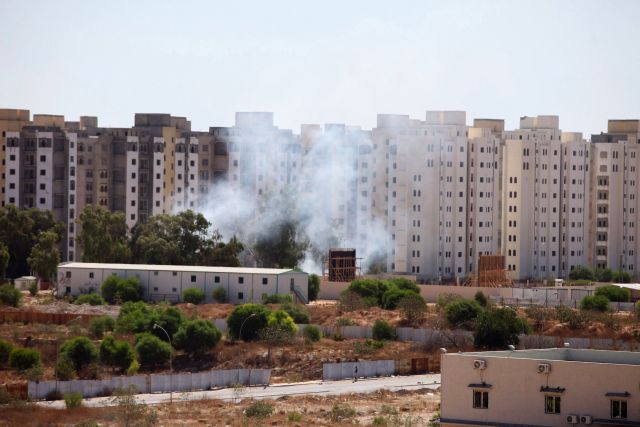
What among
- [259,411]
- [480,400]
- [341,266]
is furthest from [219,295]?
[480,400]

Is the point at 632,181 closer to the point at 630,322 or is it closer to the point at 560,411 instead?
the point at 630,322

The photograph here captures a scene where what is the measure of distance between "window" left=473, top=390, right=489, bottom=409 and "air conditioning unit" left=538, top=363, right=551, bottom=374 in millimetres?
1800

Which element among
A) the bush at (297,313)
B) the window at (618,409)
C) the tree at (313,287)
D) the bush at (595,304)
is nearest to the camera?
the window at (618,409)

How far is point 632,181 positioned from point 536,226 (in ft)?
35.1

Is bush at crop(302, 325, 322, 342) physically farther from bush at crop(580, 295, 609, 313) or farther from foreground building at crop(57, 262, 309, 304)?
bush at crop(580, 295, 609, 313)

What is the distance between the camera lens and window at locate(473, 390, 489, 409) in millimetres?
40406

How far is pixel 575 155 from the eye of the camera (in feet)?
377

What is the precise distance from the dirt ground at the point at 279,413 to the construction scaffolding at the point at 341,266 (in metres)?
38.1

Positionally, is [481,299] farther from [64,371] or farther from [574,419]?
[574,419]

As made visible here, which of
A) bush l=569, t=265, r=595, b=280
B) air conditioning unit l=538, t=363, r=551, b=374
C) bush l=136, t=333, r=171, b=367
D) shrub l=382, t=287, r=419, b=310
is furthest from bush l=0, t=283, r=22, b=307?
air conditioning unit l=538, t=363, r=551, b=374

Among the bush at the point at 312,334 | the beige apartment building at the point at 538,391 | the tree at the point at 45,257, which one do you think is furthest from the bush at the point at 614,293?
the beige apartment building at the point at 538,391

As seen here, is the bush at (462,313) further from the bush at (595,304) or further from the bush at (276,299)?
the bush at (276,299)

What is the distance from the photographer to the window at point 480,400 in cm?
4041

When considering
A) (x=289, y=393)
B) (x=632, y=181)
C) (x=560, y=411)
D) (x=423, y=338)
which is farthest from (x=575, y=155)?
(x=560, y=411)
